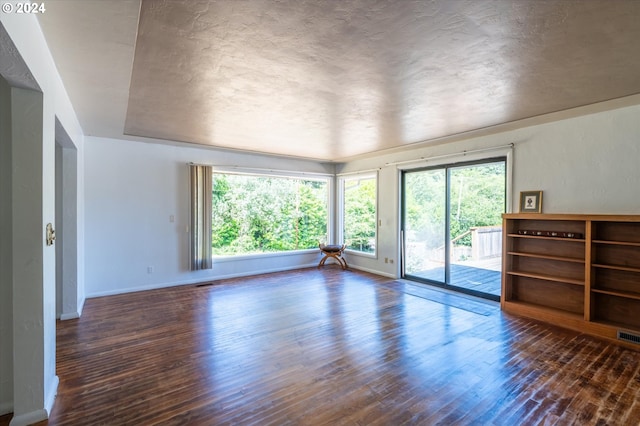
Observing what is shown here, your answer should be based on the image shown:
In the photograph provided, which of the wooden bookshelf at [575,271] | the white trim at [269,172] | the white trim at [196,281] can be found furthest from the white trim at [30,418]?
the wooden bookshelf at [575,271]

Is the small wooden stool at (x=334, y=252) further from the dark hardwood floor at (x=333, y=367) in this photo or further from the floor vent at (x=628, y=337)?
the floor vent at (x=628, y=337)

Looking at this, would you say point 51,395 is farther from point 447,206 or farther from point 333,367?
point 447,206

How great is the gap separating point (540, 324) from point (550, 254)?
88 centimetres

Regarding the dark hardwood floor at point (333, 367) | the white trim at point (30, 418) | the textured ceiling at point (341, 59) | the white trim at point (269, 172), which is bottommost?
the dark hardwood floor at point (333, 367)

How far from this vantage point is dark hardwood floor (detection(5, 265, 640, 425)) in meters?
1.97

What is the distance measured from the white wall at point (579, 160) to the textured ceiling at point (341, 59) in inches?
21.6

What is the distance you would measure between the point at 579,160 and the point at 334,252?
4387 millimetres

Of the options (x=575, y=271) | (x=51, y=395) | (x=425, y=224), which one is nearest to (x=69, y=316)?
(x=51, y=395)

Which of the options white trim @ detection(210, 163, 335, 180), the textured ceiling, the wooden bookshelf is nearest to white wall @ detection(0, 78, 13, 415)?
the textured ceiling

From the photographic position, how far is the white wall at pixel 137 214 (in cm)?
451

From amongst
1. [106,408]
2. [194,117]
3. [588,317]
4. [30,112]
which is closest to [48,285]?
[106,408]

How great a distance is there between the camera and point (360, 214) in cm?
673

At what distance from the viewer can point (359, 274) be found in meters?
6.16

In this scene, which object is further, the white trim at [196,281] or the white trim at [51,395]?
the white trim at [196,281]
